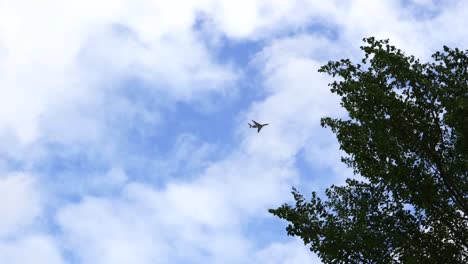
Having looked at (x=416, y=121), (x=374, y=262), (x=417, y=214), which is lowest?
(x=374, y=262)

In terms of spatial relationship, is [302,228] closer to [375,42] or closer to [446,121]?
[446,121]

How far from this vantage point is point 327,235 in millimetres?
13156

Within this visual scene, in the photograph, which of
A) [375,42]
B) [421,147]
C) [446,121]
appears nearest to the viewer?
[446,121]

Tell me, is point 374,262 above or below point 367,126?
below

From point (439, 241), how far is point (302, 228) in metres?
3.62

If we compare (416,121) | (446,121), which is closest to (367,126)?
(416,121)

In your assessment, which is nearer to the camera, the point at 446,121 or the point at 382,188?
the point at 446,121

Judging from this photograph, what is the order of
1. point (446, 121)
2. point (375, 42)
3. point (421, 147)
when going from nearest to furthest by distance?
point (446, 121) < point (421, 147) < point (375, 42)

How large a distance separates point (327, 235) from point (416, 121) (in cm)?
404

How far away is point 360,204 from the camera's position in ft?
47.3

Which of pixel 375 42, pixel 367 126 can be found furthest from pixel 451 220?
pixel 375 42

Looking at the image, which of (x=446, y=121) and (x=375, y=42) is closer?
(x=446, y=121)

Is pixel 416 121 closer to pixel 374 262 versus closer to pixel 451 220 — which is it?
pixel 451 220

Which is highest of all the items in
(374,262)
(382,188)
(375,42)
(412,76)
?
(375,42)
